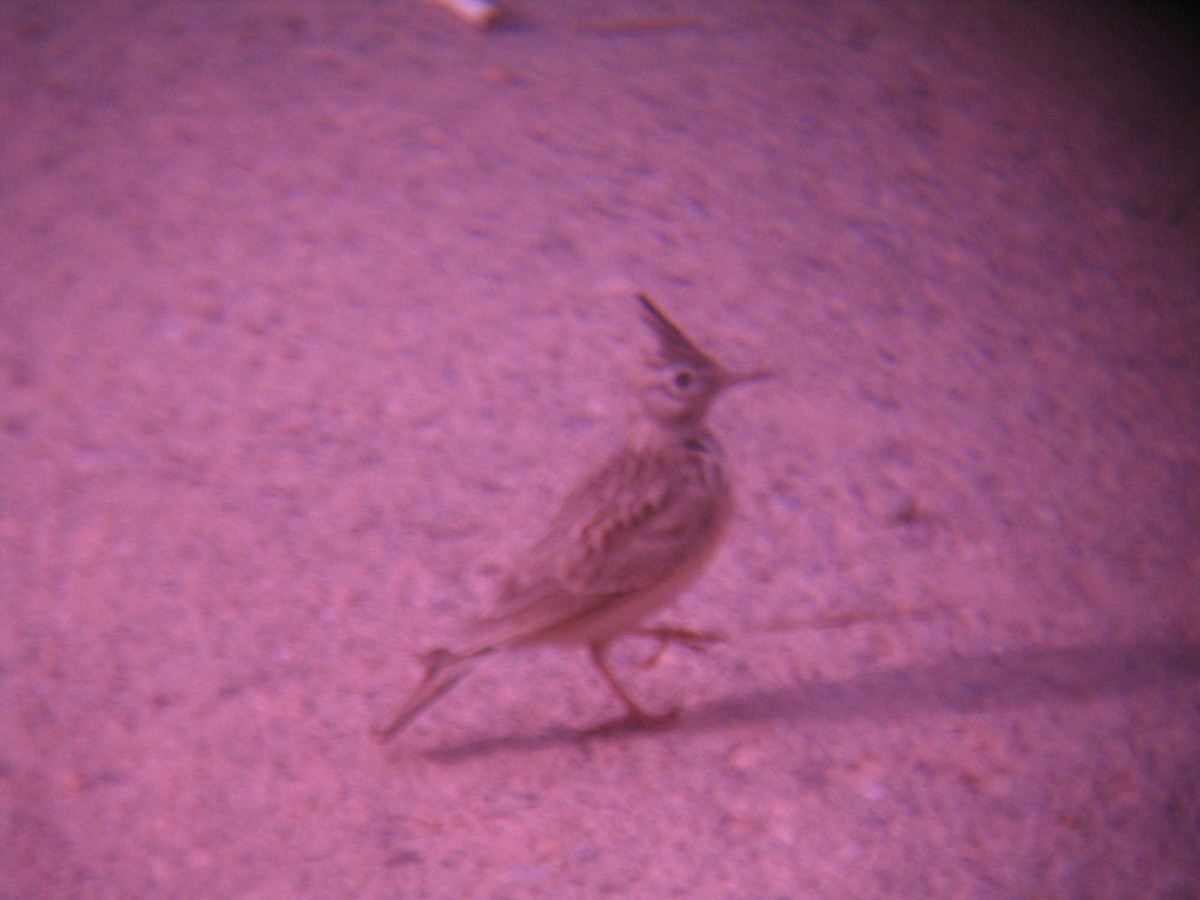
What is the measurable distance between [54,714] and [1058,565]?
11.3 feet

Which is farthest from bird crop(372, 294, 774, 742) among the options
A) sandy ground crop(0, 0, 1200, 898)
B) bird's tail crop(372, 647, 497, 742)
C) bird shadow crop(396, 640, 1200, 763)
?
sandy ground crop(0, 0, 1200, 898)

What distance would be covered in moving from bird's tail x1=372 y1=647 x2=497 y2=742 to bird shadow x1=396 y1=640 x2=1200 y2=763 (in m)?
0.30

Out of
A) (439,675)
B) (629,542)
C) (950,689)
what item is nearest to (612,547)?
(629,542)

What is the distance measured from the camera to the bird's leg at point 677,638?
322cm

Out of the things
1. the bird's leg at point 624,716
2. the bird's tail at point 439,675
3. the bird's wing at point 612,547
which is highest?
the bird's wing at point 612,547

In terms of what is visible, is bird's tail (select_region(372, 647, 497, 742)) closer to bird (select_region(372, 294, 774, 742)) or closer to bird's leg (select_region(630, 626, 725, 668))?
bird (select_region(372, 294, 774, 742))

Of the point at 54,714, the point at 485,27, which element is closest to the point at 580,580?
the point at 54,714

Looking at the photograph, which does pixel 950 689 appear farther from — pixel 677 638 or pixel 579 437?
pixel 579 437

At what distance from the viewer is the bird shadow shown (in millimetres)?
3109

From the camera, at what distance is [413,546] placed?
3.65 m

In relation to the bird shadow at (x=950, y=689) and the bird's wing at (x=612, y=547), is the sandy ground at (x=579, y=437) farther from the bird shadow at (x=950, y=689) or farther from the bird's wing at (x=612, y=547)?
the bird's wing at (x=612, y=547)

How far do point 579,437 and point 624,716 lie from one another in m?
1.36

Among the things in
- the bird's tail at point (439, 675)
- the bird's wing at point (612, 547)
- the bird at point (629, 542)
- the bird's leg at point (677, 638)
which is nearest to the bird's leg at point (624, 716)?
the bird at point (629, 542)

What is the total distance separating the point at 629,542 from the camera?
277 cm
